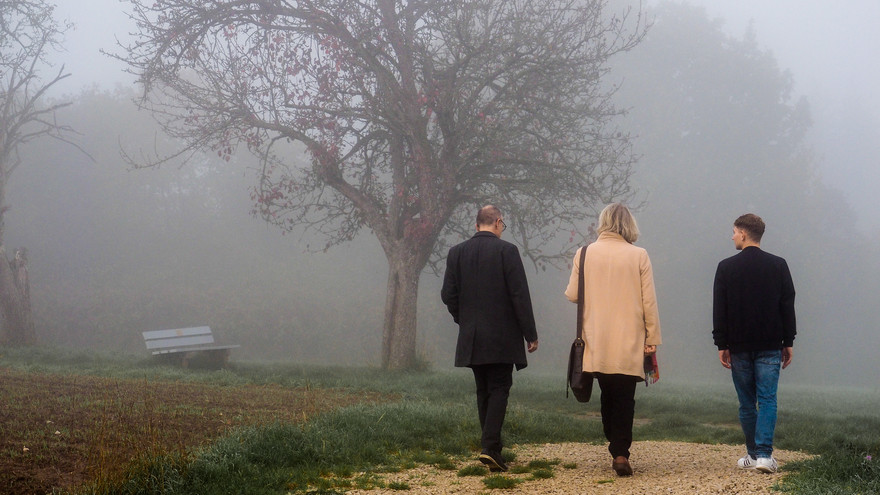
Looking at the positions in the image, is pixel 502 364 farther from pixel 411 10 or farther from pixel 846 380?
pixel 846 380

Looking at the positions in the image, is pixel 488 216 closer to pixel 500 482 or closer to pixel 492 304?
pixel 492 304

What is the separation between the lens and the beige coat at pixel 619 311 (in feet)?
22.8

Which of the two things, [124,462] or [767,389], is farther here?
[767,389]

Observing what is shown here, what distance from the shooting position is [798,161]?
46.9 m

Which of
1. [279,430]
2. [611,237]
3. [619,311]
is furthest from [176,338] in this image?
[619,311]

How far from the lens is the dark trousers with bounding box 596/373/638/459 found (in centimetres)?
704

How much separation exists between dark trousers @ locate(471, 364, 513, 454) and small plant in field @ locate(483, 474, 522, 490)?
0.41 m

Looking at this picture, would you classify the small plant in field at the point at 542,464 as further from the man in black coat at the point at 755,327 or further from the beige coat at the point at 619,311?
the man in black coat at the point at 755,327

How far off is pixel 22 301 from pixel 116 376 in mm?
10172

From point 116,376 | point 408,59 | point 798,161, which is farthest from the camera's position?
point 798,161

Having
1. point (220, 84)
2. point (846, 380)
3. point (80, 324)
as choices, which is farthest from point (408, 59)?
point (846, 380)

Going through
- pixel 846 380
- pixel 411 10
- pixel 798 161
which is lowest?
pixel 846 380

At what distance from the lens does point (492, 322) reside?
24.1 feet

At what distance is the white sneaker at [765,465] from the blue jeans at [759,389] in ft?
0.14
